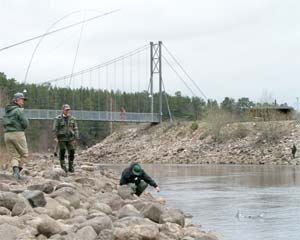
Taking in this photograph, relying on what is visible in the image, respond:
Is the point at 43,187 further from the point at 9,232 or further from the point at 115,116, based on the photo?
the point at 115,116

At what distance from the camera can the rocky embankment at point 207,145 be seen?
53.2 metres

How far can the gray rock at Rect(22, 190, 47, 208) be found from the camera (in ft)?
29.3

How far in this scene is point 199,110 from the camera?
87.2 m

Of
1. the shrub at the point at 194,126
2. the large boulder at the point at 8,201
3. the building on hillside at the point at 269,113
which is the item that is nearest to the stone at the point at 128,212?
the large boulder at the point at 8,201

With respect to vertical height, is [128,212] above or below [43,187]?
below

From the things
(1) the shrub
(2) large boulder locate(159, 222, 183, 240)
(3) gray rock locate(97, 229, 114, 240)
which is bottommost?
(2) large boulder locate(159, 222, 183, 240)

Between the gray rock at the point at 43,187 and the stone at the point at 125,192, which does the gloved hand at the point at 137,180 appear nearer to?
the stone at the point at 125,192

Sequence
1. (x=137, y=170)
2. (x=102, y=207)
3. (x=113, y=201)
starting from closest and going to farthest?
(x=102, y=207) → (x=113, y=201) → (x=137, y=170)

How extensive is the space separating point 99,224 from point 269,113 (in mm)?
54085

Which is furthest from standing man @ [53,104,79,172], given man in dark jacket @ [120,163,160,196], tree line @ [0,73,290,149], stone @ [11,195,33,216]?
tree line @ [0,73,290,149]

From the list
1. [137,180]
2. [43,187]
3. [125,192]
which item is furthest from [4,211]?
[137,180]

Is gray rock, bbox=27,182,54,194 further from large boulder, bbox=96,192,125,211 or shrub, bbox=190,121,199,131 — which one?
shrub, bbox=190,121,199,131

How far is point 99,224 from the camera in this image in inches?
307

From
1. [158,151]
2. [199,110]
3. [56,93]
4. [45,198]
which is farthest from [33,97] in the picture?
[45,198]
